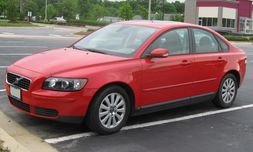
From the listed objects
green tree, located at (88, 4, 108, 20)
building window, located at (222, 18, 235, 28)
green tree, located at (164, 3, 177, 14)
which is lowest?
building window, located at (222, 18, 235, 28)

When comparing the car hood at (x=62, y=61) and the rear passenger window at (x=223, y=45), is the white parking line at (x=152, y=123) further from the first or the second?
the rear passenger window at (x=223, y=45)

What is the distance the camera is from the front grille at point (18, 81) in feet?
19.3

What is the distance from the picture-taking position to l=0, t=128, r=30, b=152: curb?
5.14 meters

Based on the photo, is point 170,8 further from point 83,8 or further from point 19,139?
point 19,139

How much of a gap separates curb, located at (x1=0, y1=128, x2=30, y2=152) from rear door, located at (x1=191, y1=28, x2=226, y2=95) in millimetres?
3141

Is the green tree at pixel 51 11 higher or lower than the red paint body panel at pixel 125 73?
higher

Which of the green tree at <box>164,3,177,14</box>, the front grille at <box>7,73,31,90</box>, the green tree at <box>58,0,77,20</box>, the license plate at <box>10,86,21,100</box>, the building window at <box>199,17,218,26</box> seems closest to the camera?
the front grille at <box>7,73,31,90</box>

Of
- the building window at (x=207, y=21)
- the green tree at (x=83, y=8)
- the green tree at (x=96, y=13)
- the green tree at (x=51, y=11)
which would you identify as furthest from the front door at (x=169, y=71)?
the green tree at (x=83, y=8)

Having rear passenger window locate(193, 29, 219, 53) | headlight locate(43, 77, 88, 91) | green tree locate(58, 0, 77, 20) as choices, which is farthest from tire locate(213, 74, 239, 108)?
green tree locate(58, 0, 77, 20)

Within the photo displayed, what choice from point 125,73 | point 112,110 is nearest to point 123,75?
point 125,73

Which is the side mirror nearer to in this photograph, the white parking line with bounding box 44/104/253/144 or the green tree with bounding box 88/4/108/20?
the white parking line with bounding box 44/104/253/144

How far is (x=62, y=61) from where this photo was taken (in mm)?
6070

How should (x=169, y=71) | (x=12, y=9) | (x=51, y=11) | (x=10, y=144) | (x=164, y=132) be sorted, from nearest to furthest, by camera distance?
(x=10, y=144), (x=164, y=132), (x=169, y=71), (x=12, y=9), (x=51, y=11)

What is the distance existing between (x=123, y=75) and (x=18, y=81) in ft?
4.58
